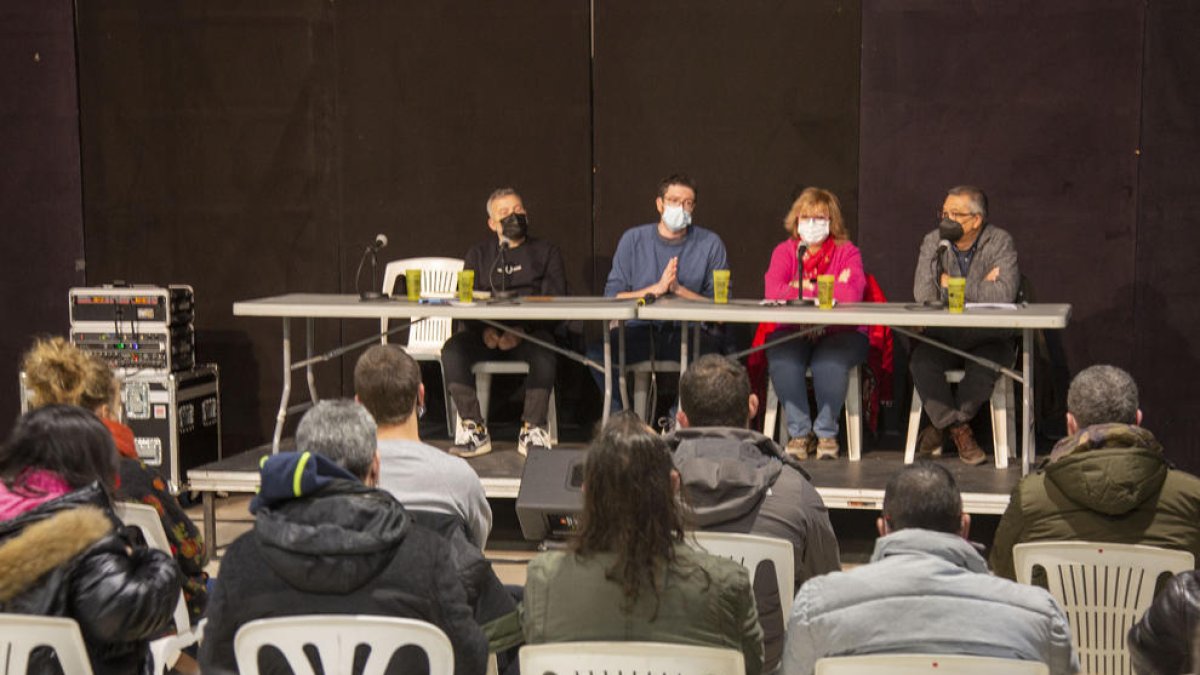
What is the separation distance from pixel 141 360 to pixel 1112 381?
4.32 meters

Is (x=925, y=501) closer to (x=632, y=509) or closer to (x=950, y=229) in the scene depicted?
(x=632, y=509)

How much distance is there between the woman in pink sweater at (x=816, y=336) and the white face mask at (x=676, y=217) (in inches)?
16.7

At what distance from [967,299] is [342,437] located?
3487 millimetres

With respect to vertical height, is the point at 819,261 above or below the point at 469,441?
above

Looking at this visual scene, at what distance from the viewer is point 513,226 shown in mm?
5785

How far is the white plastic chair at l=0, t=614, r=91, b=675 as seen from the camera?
7.77ft

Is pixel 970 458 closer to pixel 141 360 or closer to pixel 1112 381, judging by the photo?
pixel 1112 381

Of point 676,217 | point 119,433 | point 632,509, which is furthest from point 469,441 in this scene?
point 632,509

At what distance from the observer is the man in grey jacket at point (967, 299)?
5.33 m

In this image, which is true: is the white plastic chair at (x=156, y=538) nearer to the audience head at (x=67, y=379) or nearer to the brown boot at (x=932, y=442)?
the audience head at (x=67, y=379)

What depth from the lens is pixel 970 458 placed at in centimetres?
536

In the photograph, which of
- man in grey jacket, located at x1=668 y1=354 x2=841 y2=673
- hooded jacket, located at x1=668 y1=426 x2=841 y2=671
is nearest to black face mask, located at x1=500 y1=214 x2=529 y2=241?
man in grey jacket, located at x1=668 y1=354 x2=841 y2=673

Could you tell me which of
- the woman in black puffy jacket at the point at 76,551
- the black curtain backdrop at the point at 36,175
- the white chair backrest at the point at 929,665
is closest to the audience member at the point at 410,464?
the woman in black puffy jacket at the point at 76,551

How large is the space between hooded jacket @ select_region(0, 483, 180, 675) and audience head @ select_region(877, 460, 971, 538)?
1.40 meters
